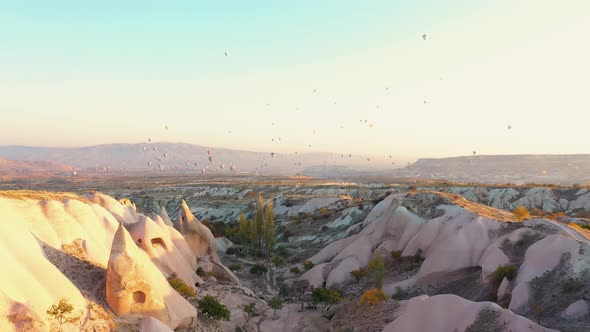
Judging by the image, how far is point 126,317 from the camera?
2419 centimetres

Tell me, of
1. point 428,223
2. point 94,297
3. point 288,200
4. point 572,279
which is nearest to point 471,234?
point 428,223

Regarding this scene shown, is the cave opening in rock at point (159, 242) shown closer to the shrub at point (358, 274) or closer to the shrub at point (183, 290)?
the shrub at point (183, 290)

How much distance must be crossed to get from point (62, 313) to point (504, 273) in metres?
34.0

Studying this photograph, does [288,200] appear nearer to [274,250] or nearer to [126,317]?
[274,250]

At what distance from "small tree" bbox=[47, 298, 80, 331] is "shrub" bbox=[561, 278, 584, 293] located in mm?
33785

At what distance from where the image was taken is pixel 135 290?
2505cm

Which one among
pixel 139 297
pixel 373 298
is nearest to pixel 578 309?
pixel 373 298

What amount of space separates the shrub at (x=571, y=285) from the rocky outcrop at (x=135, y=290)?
2924 centimetres

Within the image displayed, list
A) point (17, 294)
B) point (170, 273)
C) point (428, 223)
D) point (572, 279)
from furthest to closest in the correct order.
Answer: point (428, 223) < point (170, 273) < point (572, 279) < point (17, 294)

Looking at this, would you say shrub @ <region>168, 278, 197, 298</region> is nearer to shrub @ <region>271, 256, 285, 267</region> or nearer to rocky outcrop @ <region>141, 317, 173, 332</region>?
rocky outcrop @ <region>141, 317, 173, 332</region>

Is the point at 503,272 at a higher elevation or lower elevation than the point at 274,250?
higher

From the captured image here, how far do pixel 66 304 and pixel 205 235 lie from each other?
35395 millimetres

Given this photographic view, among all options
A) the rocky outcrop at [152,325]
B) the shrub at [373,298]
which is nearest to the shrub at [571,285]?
the shrub at [373,298]

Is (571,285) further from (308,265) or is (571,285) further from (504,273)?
(308,265)
